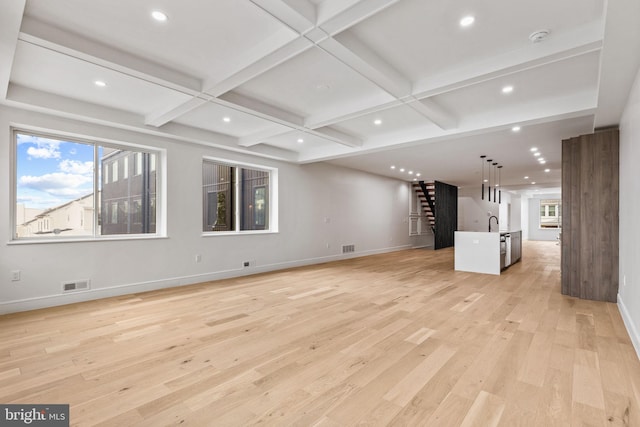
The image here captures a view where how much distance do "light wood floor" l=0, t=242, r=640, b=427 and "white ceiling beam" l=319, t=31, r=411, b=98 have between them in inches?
103

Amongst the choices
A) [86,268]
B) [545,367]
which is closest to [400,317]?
[545,367]

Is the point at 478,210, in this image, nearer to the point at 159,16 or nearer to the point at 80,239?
the point at 80,239

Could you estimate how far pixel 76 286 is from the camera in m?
4.28

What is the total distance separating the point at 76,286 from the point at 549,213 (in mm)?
20075

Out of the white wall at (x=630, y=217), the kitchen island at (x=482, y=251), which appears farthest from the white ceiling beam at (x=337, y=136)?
the white wall at (x=630, y=217)

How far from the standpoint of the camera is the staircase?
1188 cm

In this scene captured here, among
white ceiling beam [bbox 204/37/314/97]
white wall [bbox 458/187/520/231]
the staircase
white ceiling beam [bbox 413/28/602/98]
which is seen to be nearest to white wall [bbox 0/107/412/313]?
white ceiling beam [bbox 204/37/314/97]

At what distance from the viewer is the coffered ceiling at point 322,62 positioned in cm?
231

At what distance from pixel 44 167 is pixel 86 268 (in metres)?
Result: 1.52

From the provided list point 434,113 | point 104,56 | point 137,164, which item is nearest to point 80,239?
point 137,164

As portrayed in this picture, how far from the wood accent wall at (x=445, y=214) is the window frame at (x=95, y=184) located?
9.51 metres

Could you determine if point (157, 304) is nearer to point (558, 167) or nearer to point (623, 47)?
point (623, 47)

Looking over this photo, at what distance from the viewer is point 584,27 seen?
2.51m

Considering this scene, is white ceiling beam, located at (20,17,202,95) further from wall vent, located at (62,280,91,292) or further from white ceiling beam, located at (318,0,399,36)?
wall vent, located at (62,280,91,292)
